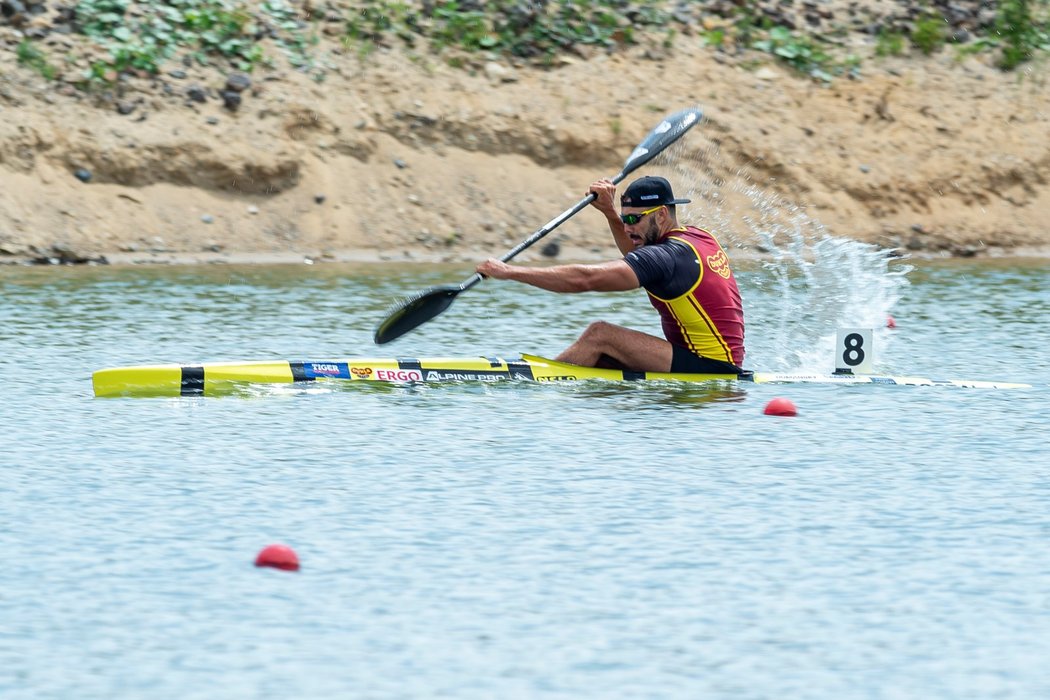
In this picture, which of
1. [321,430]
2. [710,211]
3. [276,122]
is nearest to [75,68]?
[276,122]

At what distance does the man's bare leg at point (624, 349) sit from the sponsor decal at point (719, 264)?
57cm

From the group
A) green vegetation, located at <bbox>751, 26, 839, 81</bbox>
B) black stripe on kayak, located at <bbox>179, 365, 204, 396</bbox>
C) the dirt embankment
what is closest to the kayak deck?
black stripe on kayak, located at <bbox>179, 365, 204, 396</bbox>

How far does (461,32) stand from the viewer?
959 inches

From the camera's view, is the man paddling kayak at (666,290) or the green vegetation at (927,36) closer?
the man paddling kayak at (666,290)

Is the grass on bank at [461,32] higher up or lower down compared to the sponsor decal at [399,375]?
higher up

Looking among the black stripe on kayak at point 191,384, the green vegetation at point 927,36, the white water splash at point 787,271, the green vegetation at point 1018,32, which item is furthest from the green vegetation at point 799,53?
the black stripe on kayak at point 191,384

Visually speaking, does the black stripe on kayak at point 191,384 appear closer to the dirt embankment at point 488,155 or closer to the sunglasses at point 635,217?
the sunglasses at point 635,217

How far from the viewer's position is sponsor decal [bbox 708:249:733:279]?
1094 cm

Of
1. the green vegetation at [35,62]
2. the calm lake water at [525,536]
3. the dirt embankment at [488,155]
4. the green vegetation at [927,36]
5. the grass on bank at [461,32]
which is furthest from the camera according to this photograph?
the green vegetation at [927,36]

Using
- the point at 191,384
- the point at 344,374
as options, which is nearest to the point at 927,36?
the point at 344,374

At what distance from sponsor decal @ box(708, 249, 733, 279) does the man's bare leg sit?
57 cm

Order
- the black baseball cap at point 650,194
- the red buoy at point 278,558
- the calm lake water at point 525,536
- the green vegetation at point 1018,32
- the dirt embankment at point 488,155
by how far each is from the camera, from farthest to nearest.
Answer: the green vegetation at point 1018,32, the dirt embankment at point 488,155, the black baseball cap at point 650,194, the red buoy at point 278,558, the calm lake water at point 525,536

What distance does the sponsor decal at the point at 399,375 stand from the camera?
10.9 meters

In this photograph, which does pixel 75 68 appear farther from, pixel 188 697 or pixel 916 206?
pixel 188 697
